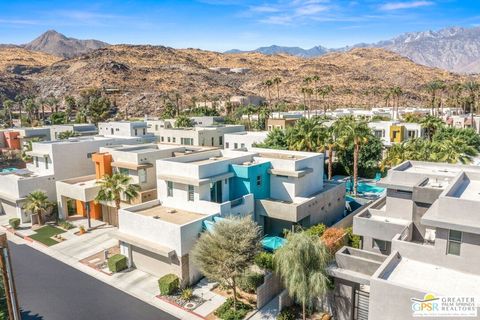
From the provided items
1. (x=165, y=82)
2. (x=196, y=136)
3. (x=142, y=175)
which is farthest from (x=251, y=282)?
(x=165, y=82)

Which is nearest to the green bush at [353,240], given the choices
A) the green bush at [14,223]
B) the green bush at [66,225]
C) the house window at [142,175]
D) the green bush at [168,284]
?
the green bush at [168,284]

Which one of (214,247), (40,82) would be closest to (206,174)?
(214,247)

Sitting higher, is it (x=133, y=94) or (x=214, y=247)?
(x=133, y=94)

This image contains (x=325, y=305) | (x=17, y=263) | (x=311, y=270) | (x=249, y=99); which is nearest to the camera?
(x=311, y=270)

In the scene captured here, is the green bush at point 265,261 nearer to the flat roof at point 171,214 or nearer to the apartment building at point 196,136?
the flat roof at point 171,214

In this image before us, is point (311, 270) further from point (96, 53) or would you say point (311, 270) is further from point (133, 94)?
point (96, 53)

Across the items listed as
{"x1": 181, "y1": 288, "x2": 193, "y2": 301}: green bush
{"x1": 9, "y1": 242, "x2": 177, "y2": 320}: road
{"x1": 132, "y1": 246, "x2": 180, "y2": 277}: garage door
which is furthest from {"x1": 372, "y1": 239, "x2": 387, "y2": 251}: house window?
{"x1": 9, "y1": 242, "x2": 177, "y2": 320}: road
